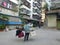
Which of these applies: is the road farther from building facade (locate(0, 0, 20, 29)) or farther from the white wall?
building facade (locate(0, 0, 20, 29))

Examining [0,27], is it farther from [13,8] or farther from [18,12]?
[18,12]

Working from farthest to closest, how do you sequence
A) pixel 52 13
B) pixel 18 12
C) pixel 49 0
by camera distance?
pixel 18 12 < pixel 49 0 < pixel 52 13

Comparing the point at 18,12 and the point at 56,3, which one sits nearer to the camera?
the point at 56,3

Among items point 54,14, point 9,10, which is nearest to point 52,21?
point 54,14

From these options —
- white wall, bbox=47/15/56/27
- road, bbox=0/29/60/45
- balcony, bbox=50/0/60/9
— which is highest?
balcony, bbox=50/0/60/9

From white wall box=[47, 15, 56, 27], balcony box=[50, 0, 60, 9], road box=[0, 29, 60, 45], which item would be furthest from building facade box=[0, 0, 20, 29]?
road box=[0, 29, 60, 45]

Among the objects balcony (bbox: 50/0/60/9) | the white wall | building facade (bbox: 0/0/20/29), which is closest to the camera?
balcony (bbox: 50/0/60/9)

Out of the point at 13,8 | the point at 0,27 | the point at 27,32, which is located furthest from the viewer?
the point at 13,8

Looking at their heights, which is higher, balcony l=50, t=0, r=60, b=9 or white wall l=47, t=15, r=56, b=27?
balcony l=50, t=0, r=60, b=9

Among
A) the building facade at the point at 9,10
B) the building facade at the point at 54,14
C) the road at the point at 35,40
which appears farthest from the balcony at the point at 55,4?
the road at the point at 35,40

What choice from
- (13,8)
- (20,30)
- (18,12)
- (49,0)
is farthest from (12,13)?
(20,30)

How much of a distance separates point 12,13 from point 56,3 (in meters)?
17.1

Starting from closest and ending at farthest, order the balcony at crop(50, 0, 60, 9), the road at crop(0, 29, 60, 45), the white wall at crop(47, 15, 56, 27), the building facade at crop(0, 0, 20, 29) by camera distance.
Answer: the road at crop(0, 29, 60, 45), the balcony at crop(50, 0, 60, 9), the white wall at crop(47, 15, 56, 27), the building facade at crop(0, 0, 20, 29)

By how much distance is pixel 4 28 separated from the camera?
34.9 meters
